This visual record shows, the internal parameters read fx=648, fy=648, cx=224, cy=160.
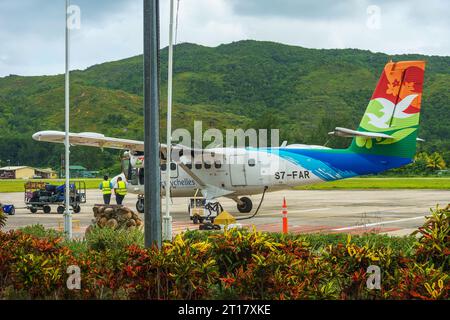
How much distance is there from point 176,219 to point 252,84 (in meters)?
148

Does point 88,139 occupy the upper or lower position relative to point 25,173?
lower

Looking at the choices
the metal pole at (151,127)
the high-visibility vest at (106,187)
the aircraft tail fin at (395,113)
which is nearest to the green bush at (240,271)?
the metal pole at (151,127)

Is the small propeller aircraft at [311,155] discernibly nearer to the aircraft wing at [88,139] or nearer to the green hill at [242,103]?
the aircraft wing at [88,139]

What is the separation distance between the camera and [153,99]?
8758 mm

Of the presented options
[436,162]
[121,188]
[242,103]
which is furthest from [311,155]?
[242,103]

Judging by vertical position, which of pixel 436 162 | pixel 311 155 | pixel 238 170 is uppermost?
pixel 436 162

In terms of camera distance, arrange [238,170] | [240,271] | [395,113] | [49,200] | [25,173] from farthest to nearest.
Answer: [25,173], [49,200], [238,170], [395,113], [240,271]

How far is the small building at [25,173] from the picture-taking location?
439 ft

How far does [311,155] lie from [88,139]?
8.67 m

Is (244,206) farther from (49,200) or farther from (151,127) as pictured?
(151,127)

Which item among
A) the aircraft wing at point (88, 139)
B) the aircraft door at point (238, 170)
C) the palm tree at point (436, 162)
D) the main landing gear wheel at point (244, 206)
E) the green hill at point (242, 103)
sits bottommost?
the main landing gear wheel at point (244, 206)

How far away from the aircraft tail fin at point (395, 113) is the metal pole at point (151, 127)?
1634cm

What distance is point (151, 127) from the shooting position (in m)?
8.75

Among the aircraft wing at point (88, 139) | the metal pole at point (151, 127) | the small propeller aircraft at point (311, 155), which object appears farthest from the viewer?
the small propeller aircraft at point (311, 155)
